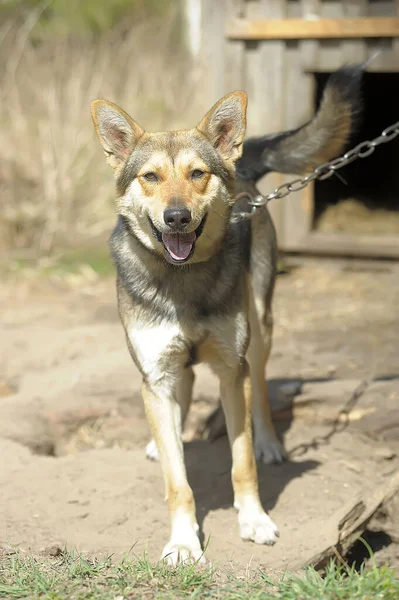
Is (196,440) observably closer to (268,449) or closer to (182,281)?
(268,449)

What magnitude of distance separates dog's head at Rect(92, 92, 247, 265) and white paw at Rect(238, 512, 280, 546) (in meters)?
1.38

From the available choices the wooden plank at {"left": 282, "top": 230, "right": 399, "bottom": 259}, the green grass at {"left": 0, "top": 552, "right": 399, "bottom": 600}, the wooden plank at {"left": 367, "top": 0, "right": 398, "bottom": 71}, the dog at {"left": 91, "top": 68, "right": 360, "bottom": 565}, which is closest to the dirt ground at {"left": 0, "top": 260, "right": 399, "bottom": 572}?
the dog at {"left": 91, "top": 68, "right": 360, "bottom": 565}

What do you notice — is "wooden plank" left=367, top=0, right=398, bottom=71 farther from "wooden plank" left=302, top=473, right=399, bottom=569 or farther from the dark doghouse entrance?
"wooden plank" left=302, top=473, right=399, bottom=569

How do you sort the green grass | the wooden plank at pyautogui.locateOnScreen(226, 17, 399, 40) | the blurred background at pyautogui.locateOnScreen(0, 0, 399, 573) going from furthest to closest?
the wooden plank at pyautogui.locateOnScreen(226, 17, 399, 40) < the blurred background at pyautogui.locateOnScreen(0, 0, 399, 573) < the green grass

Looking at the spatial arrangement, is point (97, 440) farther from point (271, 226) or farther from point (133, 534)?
point (271, 226)

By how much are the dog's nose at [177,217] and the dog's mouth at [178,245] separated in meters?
0.14

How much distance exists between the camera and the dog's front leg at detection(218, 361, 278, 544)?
3.84 m

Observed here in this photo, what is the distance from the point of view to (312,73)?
7703mm

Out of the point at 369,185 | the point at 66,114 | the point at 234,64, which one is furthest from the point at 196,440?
the point at 369,185

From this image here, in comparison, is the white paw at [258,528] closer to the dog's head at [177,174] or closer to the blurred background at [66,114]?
A: the dog's head at [177,174]

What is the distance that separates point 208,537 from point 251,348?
1.30 metres

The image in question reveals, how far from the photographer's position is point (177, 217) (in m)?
3.26

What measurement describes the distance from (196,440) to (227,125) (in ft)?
7.59

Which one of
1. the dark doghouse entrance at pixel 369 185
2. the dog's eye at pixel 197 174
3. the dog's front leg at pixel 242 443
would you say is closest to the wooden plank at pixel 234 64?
the dark doghouse entrance at pixel 369 185
